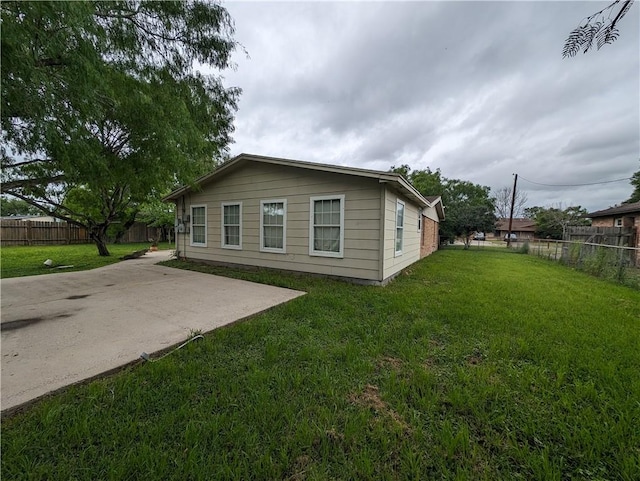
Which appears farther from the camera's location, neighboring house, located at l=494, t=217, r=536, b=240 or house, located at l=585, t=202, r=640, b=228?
neighboring house, located at l=494, t=217, r=536, b=240

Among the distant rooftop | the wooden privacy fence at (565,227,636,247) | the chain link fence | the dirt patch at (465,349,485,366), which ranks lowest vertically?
the dirt patch at (465,349,485,366)

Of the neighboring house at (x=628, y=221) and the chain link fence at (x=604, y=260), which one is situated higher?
the neighboring house at (x=628, y=221)

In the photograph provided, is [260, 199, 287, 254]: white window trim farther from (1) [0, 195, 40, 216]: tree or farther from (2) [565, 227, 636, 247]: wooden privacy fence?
(1) [0, 195, 40, 216]: tree

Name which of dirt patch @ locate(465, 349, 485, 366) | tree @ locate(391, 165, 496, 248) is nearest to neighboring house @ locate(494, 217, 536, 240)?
tree @ locate(391, 165, 496, 248)

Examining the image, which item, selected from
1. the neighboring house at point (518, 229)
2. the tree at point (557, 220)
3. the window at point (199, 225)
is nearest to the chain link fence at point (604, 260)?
the window at point (199, 225)

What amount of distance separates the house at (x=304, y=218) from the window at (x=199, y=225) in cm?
4

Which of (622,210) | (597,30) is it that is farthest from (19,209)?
(622,210)

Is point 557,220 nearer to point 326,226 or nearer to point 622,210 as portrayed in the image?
point 622,210

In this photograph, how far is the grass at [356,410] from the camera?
1.45 metres

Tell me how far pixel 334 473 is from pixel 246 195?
23.0 ft

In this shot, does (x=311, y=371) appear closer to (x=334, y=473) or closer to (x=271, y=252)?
(x=334, y=473)

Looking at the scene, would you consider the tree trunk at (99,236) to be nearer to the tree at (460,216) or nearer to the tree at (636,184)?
the tree at (460,216)

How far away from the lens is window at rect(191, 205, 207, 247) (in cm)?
869

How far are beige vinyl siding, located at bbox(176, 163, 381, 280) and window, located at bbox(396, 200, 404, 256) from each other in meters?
1.39
